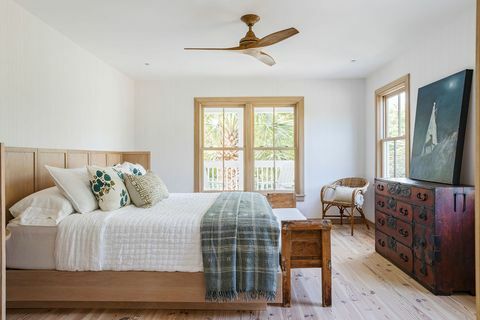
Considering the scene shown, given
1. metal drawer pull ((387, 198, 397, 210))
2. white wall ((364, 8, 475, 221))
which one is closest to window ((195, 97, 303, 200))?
white wall ((364, 8, 475, 221))

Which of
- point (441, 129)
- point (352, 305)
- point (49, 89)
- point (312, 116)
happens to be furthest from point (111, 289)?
point (312, 116)

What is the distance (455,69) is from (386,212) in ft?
5.04

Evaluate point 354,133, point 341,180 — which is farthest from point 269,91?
point 341,180

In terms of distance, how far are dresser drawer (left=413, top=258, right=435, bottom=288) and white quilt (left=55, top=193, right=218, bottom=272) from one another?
190cm

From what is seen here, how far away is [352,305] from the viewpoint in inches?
86.9

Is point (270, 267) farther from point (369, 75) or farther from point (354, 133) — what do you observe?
point (369, 75)

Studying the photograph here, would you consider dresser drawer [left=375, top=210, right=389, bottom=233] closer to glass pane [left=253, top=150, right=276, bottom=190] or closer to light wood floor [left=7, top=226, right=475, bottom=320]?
light wood floor [left=7, top=226, right=475, bottom=320]

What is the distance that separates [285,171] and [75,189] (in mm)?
3418

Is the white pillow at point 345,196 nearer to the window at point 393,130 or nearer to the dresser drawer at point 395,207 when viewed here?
the window at point 393,130

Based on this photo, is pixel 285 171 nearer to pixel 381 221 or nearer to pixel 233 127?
pixel 233 127

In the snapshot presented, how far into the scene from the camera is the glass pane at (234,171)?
16.4 feet

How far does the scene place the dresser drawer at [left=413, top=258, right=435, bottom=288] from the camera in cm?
238

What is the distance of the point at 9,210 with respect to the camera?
7.15 feet

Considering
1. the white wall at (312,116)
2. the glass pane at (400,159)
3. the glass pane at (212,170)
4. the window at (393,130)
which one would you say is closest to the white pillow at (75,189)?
the white wall at (312,116)
